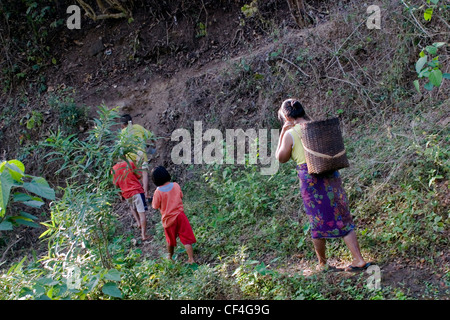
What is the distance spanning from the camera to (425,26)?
255 inches

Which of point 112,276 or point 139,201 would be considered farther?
point 139,201

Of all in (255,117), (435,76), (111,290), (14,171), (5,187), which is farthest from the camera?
(255,117)

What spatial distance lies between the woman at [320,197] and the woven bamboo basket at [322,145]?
5.1 inches

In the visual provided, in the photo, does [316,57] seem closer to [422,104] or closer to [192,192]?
[422,104]

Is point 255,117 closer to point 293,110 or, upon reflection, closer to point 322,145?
point 293,110

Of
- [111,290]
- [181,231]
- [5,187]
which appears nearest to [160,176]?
[181,231]

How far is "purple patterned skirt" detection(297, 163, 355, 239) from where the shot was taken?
3.97m

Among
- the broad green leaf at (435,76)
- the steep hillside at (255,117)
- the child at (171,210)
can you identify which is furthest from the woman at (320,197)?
the child at (171,210)

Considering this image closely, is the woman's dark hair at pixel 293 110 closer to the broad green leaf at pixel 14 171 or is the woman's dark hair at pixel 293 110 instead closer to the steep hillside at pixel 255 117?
the steep hillside at pixel 255 117

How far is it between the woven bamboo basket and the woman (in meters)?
0.13

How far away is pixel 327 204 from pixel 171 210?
1.95 meters

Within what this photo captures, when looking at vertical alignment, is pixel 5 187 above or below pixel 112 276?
above

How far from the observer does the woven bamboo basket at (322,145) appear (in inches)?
151

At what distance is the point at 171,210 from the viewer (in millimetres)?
5195
